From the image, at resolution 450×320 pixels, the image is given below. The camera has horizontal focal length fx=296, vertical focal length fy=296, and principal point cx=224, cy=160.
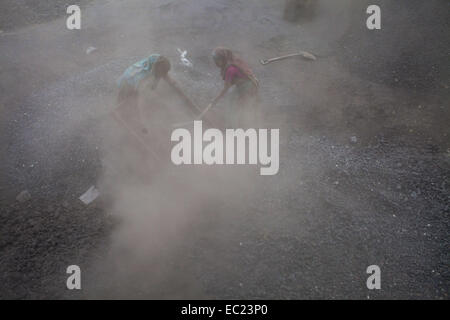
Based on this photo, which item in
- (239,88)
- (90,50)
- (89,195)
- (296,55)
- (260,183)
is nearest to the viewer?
(89,195)

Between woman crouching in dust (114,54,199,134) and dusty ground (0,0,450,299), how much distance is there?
0.65 metres

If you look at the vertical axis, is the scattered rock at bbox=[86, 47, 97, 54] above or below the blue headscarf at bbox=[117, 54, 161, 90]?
above

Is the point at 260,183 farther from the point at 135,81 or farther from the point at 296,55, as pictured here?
the point at 296,55

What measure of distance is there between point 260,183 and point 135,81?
2281 millimetres

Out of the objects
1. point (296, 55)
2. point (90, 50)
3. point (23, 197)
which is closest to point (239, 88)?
point (296, 55)

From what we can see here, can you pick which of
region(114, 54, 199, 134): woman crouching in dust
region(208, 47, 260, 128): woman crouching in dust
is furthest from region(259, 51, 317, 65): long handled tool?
region(114, 54, 199, 134): woman crouching in dust

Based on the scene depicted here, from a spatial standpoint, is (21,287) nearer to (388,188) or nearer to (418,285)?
(418,285)

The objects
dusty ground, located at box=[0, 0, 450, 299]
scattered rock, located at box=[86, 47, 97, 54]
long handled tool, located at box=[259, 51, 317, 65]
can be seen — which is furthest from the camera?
scattered rock, located at box=[86, 47, 97, 54]

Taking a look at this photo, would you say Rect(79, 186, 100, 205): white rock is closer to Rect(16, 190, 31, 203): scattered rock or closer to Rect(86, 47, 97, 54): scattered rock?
Rect(16, 190, 31, 203): scattered rock

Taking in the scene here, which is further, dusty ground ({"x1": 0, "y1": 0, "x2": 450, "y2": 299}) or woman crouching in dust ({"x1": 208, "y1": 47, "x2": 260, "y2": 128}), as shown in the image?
woman crouching in dust ({"x1": 208, "y1": 47, "x2": 260, "y2": 128})

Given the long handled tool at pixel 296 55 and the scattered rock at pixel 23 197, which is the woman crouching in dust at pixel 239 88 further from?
the scattered rock at pixel 23 197

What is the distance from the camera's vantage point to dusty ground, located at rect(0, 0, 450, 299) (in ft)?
11.1

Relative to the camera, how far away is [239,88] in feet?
14.4
